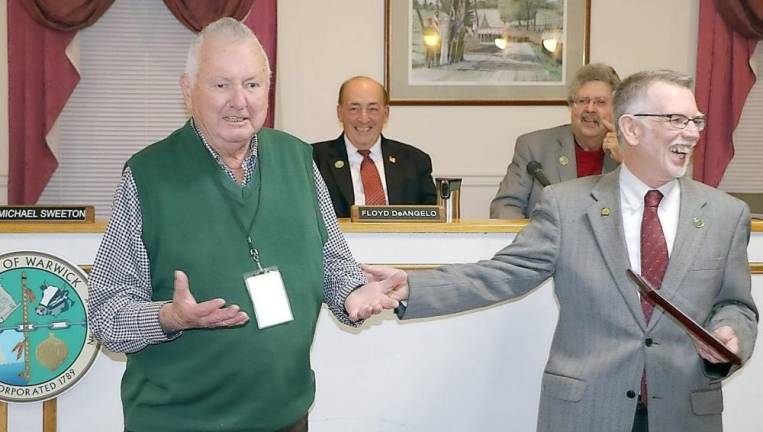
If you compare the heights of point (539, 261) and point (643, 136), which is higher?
point (643, 136)

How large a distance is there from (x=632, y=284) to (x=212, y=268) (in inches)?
41.9

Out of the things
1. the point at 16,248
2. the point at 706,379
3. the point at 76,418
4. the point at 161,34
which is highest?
the point at 161,34

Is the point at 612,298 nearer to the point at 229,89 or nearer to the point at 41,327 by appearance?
the point at 229,89

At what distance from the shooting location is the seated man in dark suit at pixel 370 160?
443 cm

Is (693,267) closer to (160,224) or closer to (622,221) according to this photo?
(622,221)

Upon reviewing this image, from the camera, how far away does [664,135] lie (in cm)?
237

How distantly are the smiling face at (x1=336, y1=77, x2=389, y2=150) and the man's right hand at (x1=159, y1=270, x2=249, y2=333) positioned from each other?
274cm

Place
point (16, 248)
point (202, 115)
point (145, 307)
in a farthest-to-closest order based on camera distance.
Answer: point (16, 248) < point (202, 115) < point (145, 307)

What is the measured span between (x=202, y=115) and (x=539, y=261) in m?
0.97

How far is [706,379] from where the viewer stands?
2.38m

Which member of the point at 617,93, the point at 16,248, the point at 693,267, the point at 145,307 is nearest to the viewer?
the point at 145,307

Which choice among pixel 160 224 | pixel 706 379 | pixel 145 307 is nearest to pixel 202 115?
pixel 160 224

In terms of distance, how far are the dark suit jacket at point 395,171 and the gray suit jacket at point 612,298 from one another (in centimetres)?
196

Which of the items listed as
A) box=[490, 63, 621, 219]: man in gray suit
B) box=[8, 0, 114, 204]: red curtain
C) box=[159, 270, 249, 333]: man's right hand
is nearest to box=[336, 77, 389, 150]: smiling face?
box=[490, 63, 621, 219]: man in gray suit
